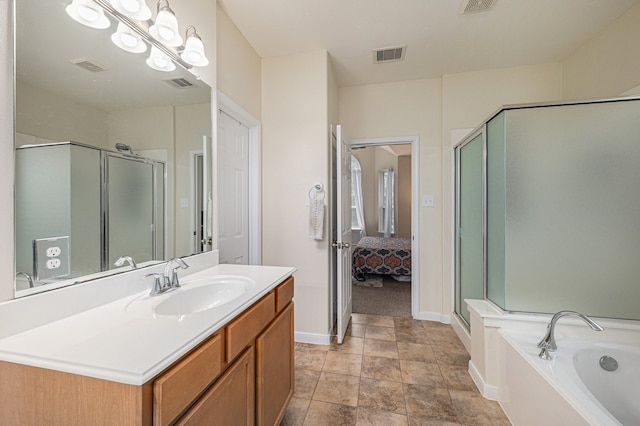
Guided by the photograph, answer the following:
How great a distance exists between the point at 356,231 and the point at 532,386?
5.27 meters

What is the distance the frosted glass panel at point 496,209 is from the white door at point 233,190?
2.00 metres

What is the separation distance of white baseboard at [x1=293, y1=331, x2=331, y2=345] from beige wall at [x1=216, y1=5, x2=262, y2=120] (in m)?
2.09

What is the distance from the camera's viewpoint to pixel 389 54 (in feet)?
8.40

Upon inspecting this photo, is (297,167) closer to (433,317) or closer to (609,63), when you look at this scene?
(433,317)

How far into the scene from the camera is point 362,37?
2.30 metres

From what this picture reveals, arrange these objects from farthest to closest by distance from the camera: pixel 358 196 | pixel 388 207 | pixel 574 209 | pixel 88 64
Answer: pixel 358 196, pixel 388 207, pixel 574 209, pixel 88 64

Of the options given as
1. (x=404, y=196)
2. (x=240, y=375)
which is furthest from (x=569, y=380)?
→ (x=404, y=196)

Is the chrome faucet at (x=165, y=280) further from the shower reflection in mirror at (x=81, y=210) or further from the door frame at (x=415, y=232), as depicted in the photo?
the door frame at (x=415, y=232)

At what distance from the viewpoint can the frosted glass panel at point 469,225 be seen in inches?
86.0

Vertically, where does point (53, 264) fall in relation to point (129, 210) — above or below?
below

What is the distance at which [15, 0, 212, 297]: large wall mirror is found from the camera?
88cm

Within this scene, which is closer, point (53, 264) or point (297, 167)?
point (53, 264)

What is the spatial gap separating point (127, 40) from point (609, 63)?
3.41m

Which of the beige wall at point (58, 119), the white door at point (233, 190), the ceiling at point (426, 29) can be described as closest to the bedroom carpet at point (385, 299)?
the white door at point (233, 190)
